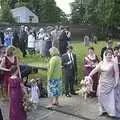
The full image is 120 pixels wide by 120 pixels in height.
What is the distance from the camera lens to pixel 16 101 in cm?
1070

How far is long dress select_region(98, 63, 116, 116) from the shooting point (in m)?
11.6

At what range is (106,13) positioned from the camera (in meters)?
64.3

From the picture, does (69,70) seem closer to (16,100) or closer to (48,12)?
(16,100)

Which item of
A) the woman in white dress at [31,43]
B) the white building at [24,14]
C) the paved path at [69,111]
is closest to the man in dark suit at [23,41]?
the woman in white dress at [31,43]

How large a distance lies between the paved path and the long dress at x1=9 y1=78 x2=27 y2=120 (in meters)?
1.24

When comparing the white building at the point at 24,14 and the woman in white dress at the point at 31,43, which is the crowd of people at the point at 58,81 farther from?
the white building at the point at 24,14

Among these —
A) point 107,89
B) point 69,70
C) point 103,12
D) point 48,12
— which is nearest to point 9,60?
point 69,70

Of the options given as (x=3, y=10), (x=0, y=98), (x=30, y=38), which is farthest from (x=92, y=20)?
(x=0, y=98)

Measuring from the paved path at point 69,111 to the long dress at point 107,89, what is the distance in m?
0.29

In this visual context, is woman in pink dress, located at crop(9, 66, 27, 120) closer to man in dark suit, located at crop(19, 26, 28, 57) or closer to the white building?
man in dark suit, located at crop(19, 26, 28, 57)

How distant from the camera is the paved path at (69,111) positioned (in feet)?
39.4

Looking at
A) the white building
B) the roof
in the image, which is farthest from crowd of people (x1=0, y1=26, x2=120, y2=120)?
the roof

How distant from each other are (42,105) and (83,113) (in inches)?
58.9

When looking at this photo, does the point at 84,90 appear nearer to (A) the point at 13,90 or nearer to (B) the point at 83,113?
(B) the point at 83,113
